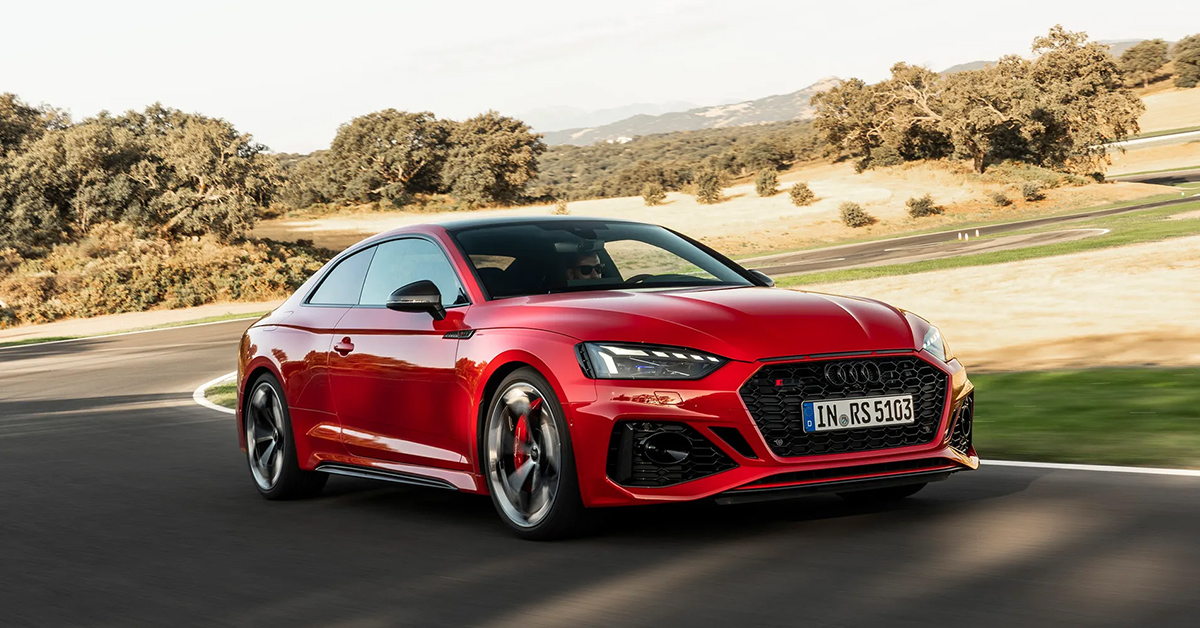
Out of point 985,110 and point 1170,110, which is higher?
point 985,110

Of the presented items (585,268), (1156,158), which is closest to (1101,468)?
(585,268)

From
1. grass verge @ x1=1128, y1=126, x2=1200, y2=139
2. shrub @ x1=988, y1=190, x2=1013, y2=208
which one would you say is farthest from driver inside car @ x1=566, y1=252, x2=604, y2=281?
grass verge @ x1=1128, y1=126, x2=1200, y2=139

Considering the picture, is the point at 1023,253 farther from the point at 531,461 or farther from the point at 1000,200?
the point at 1000,200

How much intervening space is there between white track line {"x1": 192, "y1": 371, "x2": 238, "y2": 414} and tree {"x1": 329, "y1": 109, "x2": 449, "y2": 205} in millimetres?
53127

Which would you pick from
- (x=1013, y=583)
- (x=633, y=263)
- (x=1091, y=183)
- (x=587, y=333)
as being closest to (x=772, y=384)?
(x=587, y=333)

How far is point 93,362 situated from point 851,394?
69.7 feet

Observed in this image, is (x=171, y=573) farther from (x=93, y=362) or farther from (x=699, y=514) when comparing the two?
(x=93, y=362)

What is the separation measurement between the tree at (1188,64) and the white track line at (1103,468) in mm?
118895

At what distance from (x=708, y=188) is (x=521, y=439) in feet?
204

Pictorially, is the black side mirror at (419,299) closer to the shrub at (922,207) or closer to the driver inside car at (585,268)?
the driver inside car at (585,268)

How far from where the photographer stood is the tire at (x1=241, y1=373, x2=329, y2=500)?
27.5ft

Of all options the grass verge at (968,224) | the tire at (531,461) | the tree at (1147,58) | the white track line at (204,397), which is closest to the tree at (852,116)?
the grass verge at (968,224)

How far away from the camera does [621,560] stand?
19.6 ft

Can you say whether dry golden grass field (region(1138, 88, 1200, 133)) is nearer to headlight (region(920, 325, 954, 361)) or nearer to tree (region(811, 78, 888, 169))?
tree (region(811, 78, 888, 169))
